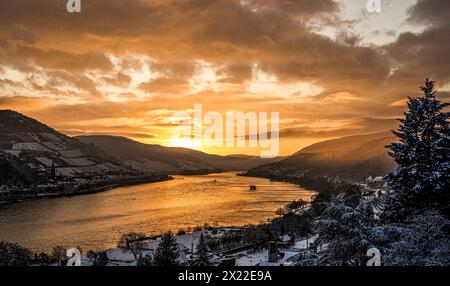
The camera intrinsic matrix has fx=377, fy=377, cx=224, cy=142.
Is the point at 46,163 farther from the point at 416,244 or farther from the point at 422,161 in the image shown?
the point at 416,244

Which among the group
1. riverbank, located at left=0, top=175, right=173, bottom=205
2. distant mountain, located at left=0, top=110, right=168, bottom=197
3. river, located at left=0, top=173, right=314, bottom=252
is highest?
distant mountain, located at left=0, top=110, right=168, bottom=197

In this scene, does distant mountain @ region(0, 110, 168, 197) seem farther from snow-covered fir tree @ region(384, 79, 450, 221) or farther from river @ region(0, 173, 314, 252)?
snow-covered fir tree @ region(384, 79, 450, 221)

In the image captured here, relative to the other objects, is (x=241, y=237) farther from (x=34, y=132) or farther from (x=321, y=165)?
(x=34, y=132)

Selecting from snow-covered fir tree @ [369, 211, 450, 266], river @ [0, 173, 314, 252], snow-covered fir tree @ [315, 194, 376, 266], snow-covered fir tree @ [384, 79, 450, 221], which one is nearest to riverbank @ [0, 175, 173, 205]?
river @ [0, 173, 314, 252]

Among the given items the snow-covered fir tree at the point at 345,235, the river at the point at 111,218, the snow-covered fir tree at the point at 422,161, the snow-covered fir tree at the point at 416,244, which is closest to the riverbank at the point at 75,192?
the river at the point at 111,218

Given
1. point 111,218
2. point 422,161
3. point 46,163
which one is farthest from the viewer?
point 46,163

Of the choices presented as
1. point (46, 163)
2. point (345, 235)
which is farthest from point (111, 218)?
point (46, 163)

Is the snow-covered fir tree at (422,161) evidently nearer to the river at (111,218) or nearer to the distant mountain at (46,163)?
the river at (111,218)
